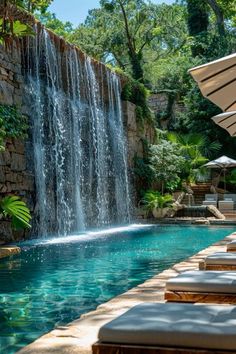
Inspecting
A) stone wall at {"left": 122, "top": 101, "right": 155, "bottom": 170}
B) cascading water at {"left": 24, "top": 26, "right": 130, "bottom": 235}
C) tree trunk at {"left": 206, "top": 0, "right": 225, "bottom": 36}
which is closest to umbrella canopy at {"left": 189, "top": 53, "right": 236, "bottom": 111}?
cascading water at {"left": 24, "top": 26, "right": 130, "bottom": 235}

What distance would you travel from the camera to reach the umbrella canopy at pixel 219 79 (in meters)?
3.83

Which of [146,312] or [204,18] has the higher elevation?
[204,18]

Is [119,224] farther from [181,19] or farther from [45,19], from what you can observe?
[45,19]

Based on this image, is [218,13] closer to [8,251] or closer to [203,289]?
[8,251]

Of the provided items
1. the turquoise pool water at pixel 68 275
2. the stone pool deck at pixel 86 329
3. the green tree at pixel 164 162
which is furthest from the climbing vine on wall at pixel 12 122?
the green tree at pixel 164 162

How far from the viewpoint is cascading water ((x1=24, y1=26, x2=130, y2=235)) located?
1340 centimetres

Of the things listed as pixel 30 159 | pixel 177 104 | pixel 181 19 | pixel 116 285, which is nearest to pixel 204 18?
pixel 181 19

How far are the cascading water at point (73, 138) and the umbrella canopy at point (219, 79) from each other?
348 inches

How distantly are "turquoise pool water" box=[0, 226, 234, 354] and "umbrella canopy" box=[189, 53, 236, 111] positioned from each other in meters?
2.30

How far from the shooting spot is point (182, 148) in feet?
77.2

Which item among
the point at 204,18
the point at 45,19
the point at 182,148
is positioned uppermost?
the point at 45,19

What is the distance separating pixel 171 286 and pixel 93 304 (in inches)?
56.2

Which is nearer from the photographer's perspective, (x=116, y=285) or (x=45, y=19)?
(x=116, y=285)

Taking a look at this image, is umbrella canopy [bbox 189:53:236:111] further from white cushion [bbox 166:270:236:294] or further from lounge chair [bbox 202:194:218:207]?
lounge chair [bbox 202:194:218:207]
